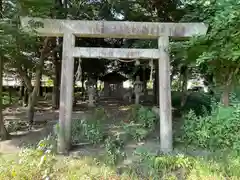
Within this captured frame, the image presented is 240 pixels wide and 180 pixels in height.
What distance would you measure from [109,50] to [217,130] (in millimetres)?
3042

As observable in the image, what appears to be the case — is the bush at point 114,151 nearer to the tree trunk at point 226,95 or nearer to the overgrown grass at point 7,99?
the tree trunk at point 226,95

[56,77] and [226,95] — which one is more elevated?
[56,77]

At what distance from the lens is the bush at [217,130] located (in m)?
5.50

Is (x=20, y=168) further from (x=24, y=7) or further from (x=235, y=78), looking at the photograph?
(x=235, y=78)

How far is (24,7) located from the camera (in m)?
5.42

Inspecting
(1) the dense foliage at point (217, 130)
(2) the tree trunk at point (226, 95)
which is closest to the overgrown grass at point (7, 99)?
(1) the dense foliage at point (217, 130)

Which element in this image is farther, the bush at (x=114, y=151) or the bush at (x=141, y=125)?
the bush at (x=141, y=125)

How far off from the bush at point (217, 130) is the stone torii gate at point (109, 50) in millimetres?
694

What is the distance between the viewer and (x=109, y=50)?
568 centimetres

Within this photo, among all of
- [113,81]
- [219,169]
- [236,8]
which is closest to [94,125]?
[219,169]

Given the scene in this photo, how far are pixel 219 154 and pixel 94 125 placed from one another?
3.25 m

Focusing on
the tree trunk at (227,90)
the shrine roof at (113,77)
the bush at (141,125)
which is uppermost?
the shrine roof at (113,77)

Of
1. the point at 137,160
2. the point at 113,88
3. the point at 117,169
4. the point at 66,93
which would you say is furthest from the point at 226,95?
the point at 113,88

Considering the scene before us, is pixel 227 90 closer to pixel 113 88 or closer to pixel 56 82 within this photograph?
pixel 56 82
